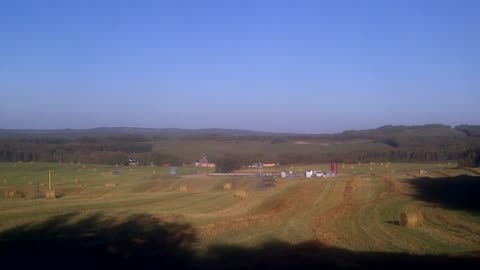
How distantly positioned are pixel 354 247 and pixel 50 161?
48.4 metres

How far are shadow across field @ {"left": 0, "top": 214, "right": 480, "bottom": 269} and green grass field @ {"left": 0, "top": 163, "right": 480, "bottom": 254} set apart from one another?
104 centimetres

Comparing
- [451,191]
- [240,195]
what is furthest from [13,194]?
[451,191]

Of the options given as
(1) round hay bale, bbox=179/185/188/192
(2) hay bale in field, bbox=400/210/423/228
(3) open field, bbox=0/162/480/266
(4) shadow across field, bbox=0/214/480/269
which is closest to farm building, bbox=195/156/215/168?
(3) open field, bbox=0/162/480/266

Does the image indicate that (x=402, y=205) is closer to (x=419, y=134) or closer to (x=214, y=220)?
(x=214, y=220)

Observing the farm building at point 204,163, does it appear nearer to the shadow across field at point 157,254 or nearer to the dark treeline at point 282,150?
the dark treeline at point 282,150

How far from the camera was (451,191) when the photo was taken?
105 feet

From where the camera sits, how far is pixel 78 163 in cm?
5778

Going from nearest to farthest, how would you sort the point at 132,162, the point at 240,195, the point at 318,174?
1. the point at 240,195
2. the point at 318,174
3. the point at 132,162

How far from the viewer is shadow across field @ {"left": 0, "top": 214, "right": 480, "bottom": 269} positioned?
12.0m

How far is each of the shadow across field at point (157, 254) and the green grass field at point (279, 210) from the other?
3.40 ft

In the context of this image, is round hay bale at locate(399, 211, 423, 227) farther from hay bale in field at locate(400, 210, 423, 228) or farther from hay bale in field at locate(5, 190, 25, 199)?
hay bale in field at locate(5, 190, 25, 199)

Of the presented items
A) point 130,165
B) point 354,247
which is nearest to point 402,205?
point 354,247

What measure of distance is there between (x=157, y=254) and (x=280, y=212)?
35.0ft

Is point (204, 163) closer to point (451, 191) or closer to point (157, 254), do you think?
point (451, 191)
